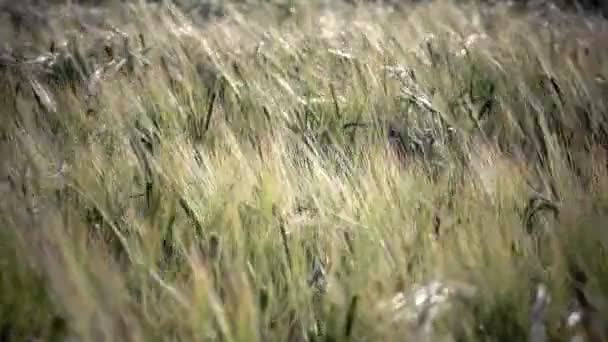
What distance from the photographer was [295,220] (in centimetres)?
99

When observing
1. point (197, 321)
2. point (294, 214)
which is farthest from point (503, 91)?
point (197, 321)

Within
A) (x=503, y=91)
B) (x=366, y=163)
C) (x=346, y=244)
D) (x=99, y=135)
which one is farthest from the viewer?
(x=503, y=91)

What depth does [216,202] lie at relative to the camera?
42.8 inches

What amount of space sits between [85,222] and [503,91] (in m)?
1.35

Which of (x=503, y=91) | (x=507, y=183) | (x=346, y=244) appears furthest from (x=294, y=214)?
(x=503, y=91)

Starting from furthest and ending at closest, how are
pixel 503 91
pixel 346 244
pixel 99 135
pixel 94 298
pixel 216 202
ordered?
pixel 503 91 < pixel 99 135 < pixel 216 202 < pixel 346 244 < pixel 94 298

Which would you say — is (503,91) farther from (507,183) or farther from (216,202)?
(216,202)

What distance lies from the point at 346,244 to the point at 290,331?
0.20 metres

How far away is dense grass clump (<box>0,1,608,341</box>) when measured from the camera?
782 millimetres

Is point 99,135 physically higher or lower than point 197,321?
lower

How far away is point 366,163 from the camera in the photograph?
128 centimetres

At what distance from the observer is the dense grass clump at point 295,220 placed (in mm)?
782

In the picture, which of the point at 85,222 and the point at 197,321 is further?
the point at 85,222

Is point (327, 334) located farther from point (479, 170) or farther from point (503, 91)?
point (503, 91)
